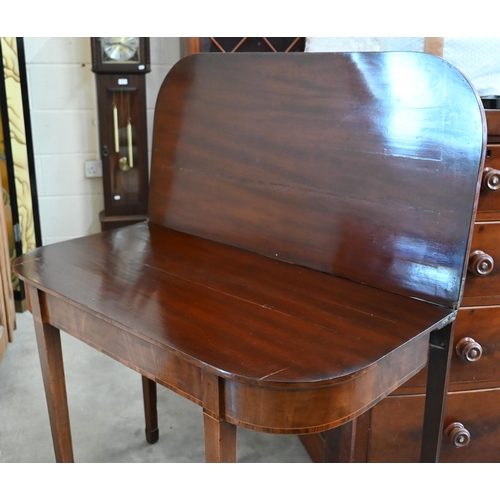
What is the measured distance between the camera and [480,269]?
1249mm

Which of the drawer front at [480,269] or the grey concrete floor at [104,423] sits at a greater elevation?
the drawer front at [480,269]

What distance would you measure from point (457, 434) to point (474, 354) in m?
0.22

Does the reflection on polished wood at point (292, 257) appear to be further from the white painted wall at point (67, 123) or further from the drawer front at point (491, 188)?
the white painted wall at point (67, 123)

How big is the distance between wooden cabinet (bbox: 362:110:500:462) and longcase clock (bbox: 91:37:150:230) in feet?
5.55

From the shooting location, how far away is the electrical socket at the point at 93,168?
9.49 feet

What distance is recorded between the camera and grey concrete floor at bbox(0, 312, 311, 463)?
1689mm

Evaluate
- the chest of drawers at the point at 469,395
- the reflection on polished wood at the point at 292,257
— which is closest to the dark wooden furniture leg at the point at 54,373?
the reflection on polished wood at the point at 292,257

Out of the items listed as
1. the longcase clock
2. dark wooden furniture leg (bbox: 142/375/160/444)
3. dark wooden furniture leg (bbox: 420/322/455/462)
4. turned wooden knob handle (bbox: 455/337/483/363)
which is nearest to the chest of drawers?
turned wooden knob handle (bbox: 455/337/483/363)

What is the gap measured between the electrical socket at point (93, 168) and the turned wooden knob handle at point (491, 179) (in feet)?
6.97

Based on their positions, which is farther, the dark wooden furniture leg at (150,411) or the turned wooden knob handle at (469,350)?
the dark wooden furniture leg at (150,411)

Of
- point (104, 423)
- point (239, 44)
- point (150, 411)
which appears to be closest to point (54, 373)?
point (150, 411)

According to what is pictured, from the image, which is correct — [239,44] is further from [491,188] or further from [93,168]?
[491,188]

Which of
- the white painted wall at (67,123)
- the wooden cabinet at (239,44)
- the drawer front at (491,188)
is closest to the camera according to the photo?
the drawer front at (491,188)

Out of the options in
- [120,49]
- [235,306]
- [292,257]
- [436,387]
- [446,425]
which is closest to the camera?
[235,306]
